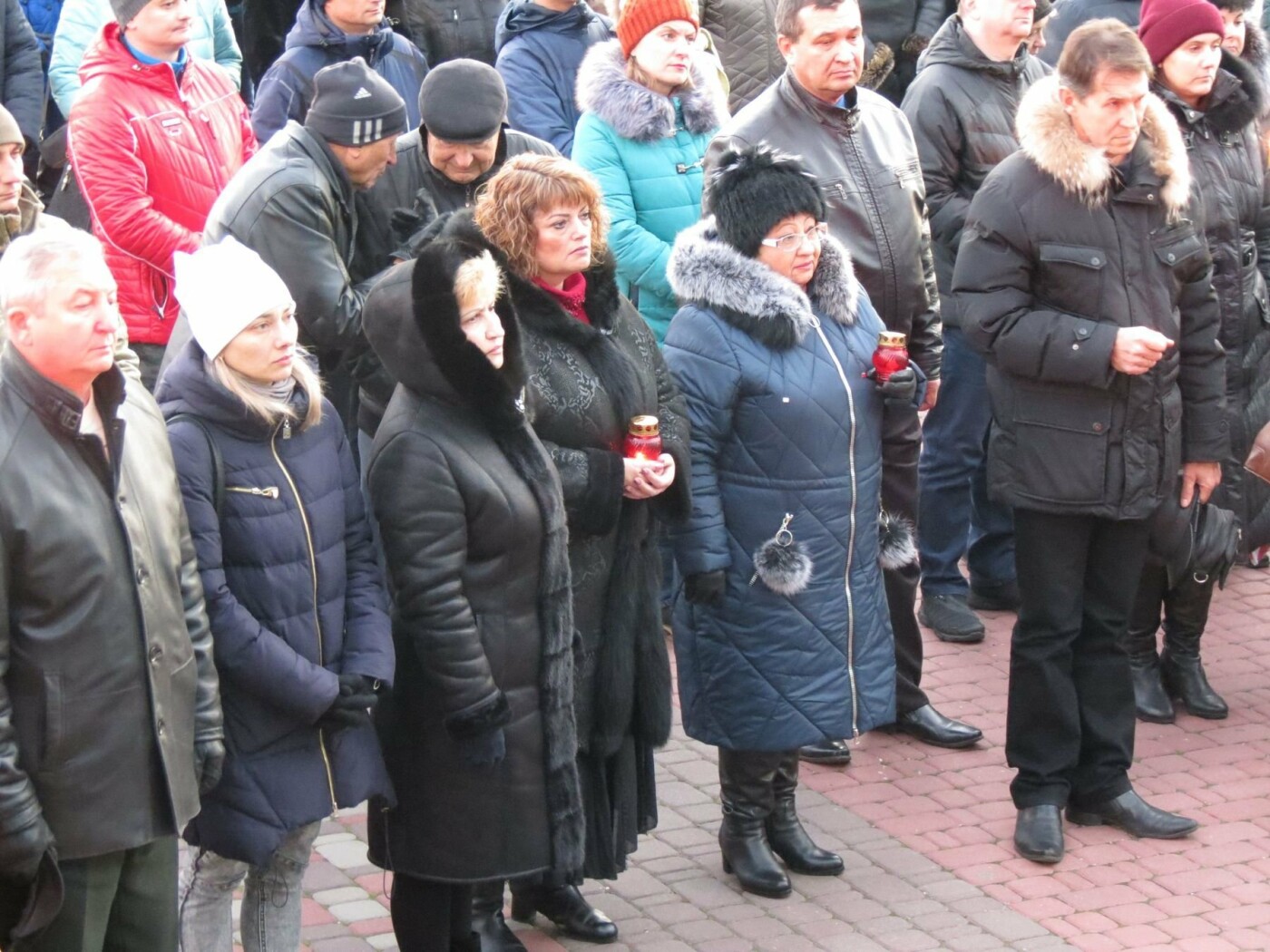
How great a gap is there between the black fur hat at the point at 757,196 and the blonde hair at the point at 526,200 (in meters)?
0.55

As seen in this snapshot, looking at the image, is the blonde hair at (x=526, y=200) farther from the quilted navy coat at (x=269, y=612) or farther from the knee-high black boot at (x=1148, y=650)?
the knee-high black boot at (x=1148, y=650)

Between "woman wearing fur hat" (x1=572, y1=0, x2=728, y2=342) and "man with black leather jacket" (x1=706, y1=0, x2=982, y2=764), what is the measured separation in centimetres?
42

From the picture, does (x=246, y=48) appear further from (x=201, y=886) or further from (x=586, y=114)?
(x=201, y=886)

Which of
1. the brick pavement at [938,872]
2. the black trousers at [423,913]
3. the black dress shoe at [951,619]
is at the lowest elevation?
the brick pavement at [938,872]

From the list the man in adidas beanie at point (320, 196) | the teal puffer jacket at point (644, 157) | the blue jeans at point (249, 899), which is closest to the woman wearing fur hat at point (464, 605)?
the blue jeans at point (249, 899)

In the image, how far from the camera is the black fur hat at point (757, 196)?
528cm

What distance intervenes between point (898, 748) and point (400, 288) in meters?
2.81

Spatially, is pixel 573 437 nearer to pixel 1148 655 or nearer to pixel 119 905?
pixel 119 905

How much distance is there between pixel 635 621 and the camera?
504cm

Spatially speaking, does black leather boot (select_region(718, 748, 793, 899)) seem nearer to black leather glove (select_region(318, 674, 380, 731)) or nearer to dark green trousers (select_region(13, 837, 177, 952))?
black leather glove (select_region(318, 674, 380, 731))

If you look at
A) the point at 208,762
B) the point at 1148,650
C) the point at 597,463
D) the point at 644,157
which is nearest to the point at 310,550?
the point at 208,762

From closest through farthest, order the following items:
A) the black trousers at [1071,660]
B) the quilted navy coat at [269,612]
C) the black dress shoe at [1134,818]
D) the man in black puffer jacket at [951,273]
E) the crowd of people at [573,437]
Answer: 1. the crowd of people at [573,437]
2. the quilted navy coat at [269,612]
3. the black trousers at [1071,660]
4. the black dress shoe at [1134,818]
5. the man in black puffer jacket at [951,273]

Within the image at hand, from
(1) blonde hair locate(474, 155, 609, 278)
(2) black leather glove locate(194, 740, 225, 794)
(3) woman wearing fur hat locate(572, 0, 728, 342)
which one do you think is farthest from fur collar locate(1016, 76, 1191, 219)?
(2) black leather glove locate(194, 740, 225, 794)

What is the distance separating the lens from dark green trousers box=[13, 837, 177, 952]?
3.78m
